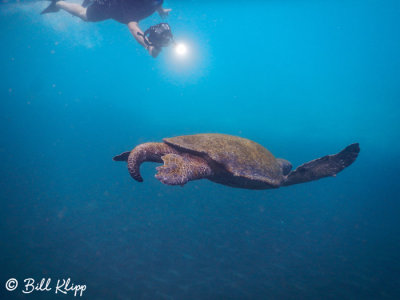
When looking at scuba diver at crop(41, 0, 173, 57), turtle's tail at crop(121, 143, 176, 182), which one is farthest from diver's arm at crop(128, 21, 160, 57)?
turtle's tail at crop(121, 143, 176, 182)

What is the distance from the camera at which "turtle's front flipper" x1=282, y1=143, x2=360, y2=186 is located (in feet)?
12.3

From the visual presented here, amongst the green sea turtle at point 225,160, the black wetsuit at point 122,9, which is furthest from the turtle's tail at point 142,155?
the black wetsuit at point 122,9

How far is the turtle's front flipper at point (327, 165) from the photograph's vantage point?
12.3ft

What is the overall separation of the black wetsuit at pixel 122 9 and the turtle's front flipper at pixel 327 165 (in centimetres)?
1040

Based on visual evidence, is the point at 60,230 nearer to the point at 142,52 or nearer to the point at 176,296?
the point at 176,296

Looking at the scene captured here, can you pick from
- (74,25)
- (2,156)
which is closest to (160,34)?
(2,156)

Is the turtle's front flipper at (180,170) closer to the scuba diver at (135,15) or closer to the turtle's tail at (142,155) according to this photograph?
the turtle's tail at (142,155)

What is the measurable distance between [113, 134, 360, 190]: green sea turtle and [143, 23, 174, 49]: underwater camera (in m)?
6.98

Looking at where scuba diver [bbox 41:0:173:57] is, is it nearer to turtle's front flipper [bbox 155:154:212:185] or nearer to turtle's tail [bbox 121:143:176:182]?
turtle's tail [bbox 121:143:176:182]

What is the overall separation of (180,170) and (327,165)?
2.92 metres

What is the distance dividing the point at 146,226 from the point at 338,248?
240 inches

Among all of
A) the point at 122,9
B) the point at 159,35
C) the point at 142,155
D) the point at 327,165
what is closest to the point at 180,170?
the point at 142,155

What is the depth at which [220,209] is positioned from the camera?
25.7 feet

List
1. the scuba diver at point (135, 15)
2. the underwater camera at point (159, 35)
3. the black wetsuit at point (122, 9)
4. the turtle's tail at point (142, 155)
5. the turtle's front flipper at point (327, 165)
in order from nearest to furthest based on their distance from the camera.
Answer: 1. the turtle's tail at point (142, 155)
2. the turtle's front flipper at point (327, 165)
3. the underwater camera at point (159, 35)
4. the scuba diver at point (135, 15)
5. the black wetsuit at point (122, 9)
